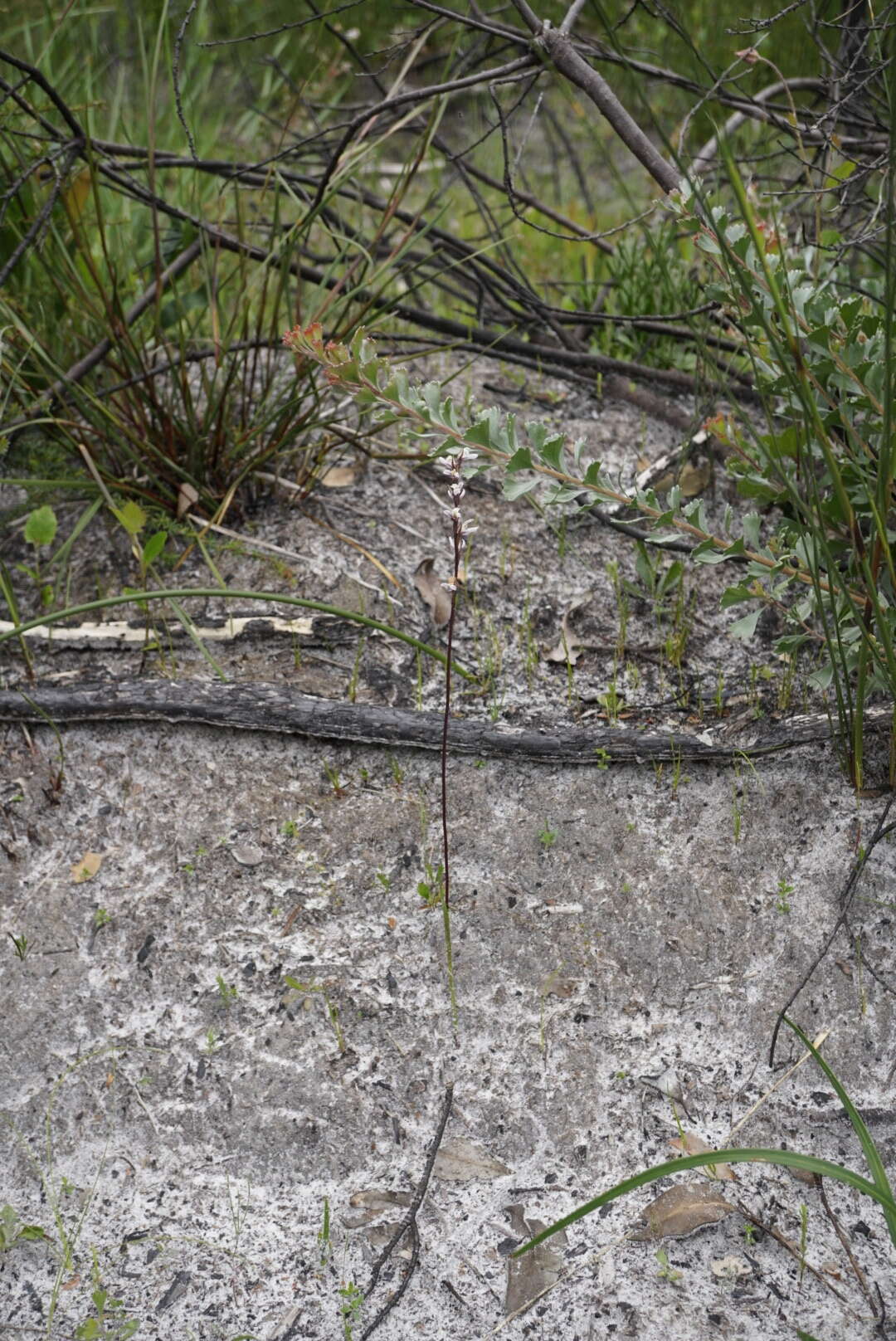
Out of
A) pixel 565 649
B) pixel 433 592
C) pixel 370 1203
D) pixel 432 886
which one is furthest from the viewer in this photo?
pixel 433 592

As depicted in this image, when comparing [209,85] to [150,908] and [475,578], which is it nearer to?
[475,578]

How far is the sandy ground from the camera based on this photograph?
1.50 metres

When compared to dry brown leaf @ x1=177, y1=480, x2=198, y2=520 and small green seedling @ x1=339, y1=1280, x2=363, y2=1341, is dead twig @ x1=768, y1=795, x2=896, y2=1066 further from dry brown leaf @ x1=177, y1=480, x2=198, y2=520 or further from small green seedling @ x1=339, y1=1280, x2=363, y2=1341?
dry brown leaf @ x1=177, y1=480, x2=198, y2=520

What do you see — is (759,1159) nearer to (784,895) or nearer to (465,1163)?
(465,1163)

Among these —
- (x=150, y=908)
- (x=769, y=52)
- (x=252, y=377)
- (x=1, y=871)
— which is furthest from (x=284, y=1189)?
(x=769, y=52)

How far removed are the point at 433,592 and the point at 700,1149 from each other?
125cm

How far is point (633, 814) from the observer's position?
198cm

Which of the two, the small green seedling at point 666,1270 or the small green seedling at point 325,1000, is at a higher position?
the small green seedling at point 325,1000

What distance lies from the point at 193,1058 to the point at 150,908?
293mm

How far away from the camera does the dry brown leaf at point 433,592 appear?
2.34 metres

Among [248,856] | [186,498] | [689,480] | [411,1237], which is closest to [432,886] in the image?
[248,856]

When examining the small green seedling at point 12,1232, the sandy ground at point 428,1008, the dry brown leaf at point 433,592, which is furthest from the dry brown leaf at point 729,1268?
the dry brown leaf at point 433,592

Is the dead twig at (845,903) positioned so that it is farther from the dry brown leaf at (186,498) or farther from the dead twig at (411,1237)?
the dry brown leaf at (186,498)

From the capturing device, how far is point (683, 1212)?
1.54m
